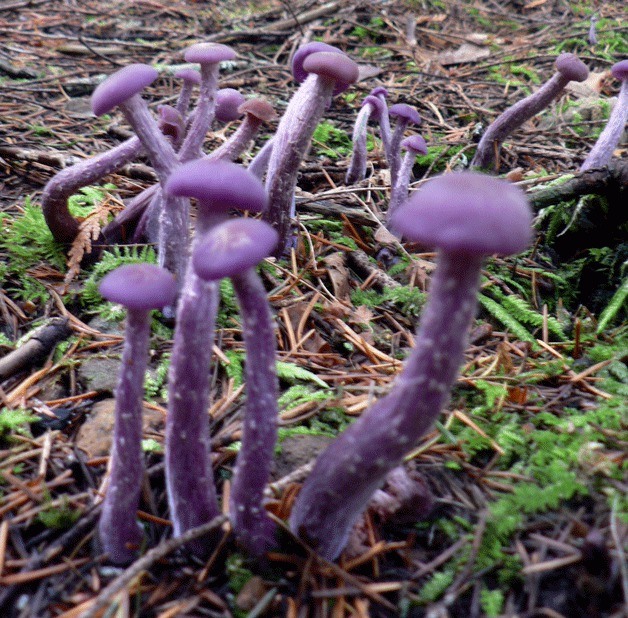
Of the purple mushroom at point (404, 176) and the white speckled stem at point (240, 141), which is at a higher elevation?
the white speckled stem at point (240, 141)

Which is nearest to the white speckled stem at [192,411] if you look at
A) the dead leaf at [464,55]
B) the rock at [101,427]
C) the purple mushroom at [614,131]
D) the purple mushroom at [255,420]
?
the purple mushroom at [255,420]

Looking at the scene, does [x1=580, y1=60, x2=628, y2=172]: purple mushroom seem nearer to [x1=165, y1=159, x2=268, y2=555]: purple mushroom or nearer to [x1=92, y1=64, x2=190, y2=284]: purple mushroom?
[x1=92, y1=64, x2=190, y2=284]: purple mushroom

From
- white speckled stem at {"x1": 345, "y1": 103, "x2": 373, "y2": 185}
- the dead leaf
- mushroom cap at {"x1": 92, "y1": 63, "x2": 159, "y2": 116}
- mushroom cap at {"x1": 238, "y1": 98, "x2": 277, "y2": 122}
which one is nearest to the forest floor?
white speckled stem at {"x1": 345, "y1": 103, "x2": 373, "y2": 185}

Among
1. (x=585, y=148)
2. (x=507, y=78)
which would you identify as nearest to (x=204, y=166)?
(x=585, y=148)

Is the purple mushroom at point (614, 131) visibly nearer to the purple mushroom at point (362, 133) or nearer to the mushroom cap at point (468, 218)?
the purple mushroom at point (362, 133)

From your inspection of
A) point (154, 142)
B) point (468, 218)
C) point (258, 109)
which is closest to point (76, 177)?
point (154, 142)

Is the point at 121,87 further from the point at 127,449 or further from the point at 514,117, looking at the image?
the point at 514,117

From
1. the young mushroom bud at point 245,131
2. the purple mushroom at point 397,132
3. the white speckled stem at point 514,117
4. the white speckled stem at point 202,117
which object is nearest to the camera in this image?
the white speckled stem at point 202,117

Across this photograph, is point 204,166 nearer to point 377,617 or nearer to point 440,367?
point 440,367
